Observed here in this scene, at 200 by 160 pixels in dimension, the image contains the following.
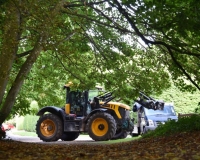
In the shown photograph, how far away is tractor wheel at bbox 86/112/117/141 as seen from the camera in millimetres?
16609

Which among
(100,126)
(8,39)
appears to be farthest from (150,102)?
(8,39)

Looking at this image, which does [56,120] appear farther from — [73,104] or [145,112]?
[145,112]

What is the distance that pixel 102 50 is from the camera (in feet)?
46.4

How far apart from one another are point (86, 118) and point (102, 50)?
4.29 metres

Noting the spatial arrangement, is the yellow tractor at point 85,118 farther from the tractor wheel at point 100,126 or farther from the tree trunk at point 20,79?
the tree trunk at point 20,79

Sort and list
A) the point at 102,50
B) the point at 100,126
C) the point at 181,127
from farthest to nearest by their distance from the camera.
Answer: the point at 100,126 → the point at 102,50 → the point at 181,127

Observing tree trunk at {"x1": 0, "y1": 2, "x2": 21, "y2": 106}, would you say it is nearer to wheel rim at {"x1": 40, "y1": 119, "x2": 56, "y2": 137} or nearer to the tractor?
the tractor

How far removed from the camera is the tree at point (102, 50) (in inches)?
404

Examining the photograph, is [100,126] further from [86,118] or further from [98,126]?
[86,118]

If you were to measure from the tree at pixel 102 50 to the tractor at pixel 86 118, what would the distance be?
1909mm

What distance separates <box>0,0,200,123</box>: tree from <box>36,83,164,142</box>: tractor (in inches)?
75.1

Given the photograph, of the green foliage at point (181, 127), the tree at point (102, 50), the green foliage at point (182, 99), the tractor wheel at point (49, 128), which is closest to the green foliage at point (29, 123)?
the green foliage at point (182, 99)

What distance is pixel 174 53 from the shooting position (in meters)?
12.0

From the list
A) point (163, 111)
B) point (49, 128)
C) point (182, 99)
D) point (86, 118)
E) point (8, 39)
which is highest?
point (182, 99)
